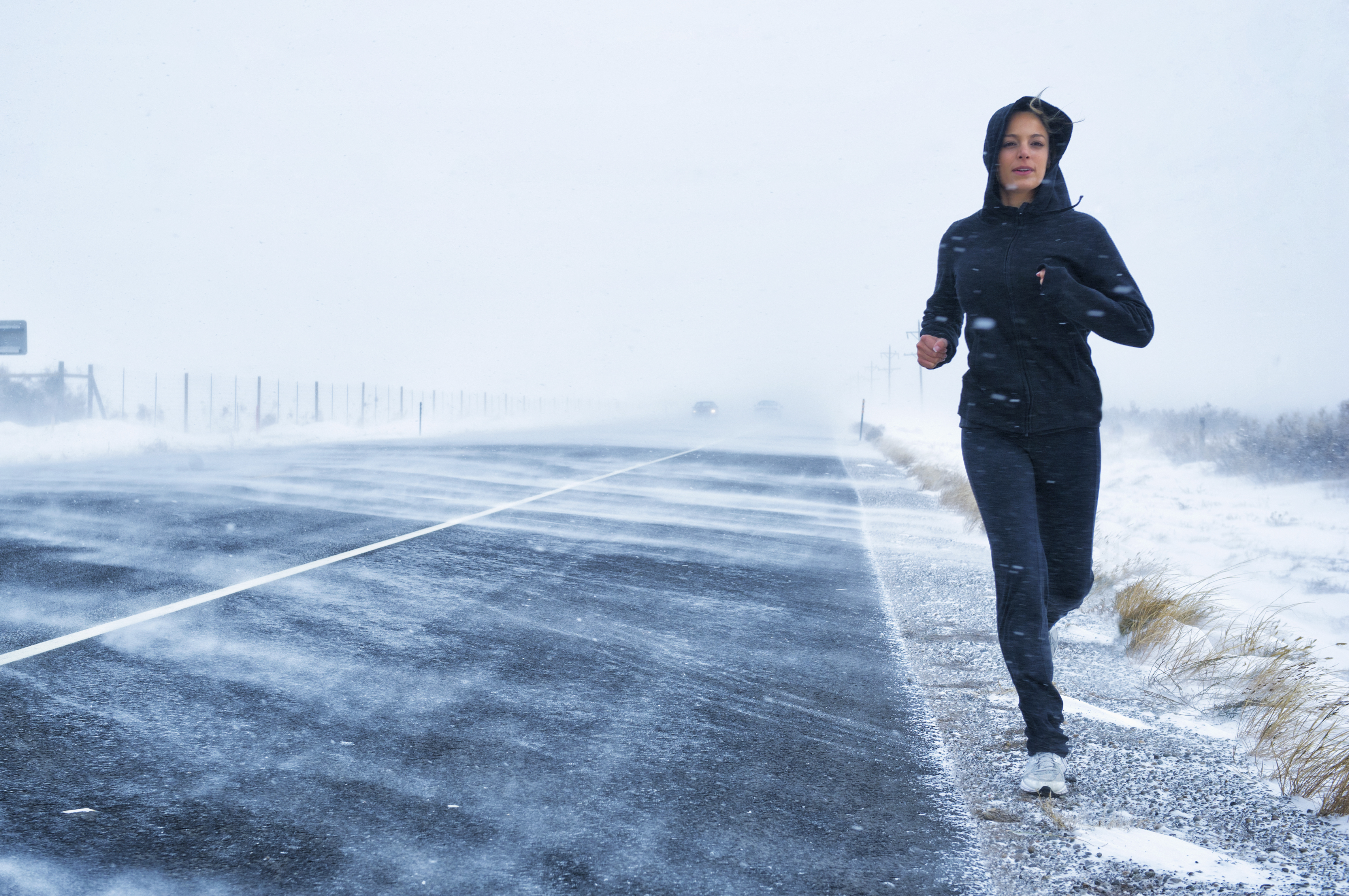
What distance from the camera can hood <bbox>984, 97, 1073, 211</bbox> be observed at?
3.25m

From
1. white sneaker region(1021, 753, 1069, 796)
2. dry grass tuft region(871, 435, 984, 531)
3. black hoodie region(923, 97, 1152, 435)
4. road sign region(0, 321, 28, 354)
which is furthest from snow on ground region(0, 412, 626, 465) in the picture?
white sneaker region(1021, 753, 1069, 796)

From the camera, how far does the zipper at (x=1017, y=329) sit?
3174 millimetres

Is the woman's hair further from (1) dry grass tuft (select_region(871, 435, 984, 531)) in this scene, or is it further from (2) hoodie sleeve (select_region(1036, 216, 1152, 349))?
(1) dry grass tuft (select_region(871, 435, 984, 531))

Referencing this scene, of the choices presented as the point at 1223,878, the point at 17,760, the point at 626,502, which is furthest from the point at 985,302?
the point at 626,502

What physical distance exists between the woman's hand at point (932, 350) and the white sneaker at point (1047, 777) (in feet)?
4.70

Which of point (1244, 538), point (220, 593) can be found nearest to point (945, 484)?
point (1244, 538)

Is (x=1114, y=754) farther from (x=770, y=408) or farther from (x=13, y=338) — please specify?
(x=770, y=408)

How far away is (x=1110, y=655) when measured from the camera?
5.34 meters

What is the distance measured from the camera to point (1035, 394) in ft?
10.4

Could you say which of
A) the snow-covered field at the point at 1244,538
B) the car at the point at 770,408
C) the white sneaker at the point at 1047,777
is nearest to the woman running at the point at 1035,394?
the white sneaker at the point at 1047,777

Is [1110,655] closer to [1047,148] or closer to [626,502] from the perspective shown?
[1047,148]

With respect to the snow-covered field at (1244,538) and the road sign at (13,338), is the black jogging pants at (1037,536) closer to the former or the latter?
the snow-covered field at (1244,538)

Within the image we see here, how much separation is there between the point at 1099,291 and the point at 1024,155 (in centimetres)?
55

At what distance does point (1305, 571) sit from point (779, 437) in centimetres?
3092
